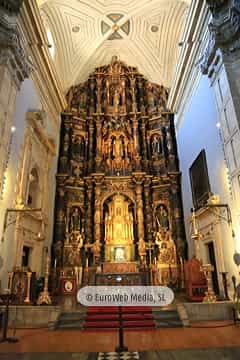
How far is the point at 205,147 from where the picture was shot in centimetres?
1021

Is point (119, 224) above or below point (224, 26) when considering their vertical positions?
below

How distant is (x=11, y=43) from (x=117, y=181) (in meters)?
8.30

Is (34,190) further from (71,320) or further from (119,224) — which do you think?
(71,320)

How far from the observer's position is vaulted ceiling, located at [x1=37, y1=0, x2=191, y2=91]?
14.0 metres

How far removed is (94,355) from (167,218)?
33.9ft

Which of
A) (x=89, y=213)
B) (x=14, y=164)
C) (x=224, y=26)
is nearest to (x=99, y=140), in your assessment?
(x=89, y=213)

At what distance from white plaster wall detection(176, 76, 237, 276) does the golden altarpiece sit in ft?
2.75

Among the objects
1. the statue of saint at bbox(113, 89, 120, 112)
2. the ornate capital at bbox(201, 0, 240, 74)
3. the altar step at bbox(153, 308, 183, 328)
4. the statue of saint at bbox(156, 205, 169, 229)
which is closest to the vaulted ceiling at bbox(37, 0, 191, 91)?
the statue of saint at bbox(113, 89, 120, 112)

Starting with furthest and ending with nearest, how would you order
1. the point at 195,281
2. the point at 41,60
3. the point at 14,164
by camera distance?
the point at 41,60 → the point at 14,164 → the point at 195,281

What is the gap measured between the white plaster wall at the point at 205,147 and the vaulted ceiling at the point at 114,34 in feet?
15.2

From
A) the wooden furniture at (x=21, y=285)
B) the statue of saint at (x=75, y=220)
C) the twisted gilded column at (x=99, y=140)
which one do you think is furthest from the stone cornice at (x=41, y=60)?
the wooden furniture at (x=21, y=285)

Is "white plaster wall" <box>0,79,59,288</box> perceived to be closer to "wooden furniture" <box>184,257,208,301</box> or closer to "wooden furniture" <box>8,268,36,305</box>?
"wooden furniture" <box>8,268,36,305</box>

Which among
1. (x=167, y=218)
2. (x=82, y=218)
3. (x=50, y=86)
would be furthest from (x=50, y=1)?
(x=167, y=218)

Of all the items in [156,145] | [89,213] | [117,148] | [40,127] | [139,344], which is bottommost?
[139,344]
